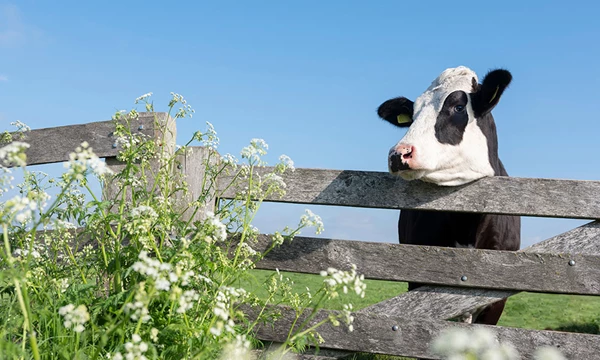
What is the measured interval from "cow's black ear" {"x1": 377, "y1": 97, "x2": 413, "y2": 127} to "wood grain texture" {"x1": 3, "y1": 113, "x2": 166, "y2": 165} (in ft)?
7.40

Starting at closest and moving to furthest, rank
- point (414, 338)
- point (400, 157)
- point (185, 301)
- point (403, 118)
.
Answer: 1. point (185, 301)
2. point (400, 157)
3. point (414, 338)
4. point (403, 118)

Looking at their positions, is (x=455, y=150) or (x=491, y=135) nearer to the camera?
(x=455, y=150)

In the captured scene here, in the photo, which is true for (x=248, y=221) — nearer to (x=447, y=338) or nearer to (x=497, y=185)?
(x=497, y=185)

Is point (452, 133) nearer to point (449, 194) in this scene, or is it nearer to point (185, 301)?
point (449, 194)

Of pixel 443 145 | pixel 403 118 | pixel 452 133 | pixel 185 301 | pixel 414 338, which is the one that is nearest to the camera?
pixel 185 301

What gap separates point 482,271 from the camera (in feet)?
14.5

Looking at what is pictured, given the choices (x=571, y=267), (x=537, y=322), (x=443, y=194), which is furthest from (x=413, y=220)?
(x=537, y=322)

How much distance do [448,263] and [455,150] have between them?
2.97ft

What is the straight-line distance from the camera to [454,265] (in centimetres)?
445

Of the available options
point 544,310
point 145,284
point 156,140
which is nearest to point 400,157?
point 156,140

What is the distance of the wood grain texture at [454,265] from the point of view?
4.38 metres

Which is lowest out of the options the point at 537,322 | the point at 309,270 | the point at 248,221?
the point at 537,322

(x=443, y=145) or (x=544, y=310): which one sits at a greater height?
(x=443, y=145)

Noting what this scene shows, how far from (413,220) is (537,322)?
446 cm
